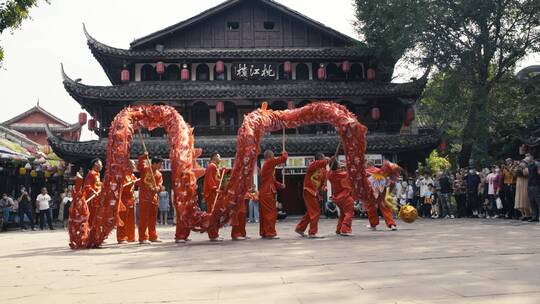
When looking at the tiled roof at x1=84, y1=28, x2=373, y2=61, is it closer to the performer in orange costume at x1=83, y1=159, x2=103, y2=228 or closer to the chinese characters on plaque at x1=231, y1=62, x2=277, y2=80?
the chinese characters on plaque at x1=231, y1=62, x2=277, y2=80

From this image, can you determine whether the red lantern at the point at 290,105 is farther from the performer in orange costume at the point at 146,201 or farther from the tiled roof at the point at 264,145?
the performer in orange costume at the point at 146,201

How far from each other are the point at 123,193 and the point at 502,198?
1126 cm

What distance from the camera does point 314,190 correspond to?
35.2ft

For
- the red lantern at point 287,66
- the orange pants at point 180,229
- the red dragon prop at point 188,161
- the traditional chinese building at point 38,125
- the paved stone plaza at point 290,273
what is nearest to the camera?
the paved stone plaza at point 290,273

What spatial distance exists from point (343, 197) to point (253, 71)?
16.1 meters

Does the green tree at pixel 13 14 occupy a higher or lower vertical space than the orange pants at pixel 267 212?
higher

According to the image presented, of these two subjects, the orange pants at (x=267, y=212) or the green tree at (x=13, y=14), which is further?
the green tree at (x=13, y=14)

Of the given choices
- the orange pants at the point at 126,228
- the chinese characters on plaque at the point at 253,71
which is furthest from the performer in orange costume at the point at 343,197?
the chinese characters on plaque at the point at 253,71

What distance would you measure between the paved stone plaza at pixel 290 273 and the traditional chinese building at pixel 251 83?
15.3 metres

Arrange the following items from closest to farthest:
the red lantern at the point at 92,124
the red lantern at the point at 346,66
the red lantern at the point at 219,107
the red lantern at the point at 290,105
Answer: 1. the red lantern at the point at 290,105
2. the red lantern at the point at 219,107
3. the red lantern at the point at 92,124
4. the red lantern at the point at 346,66

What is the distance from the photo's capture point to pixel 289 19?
89.6 feet

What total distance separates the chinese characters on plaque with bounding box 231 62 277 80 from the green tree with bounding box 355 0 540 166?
22.8ft

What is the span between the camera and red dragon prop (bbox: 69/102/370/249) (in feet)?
31.9

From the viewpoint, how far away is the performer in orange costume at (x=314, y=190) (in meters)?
10.6
